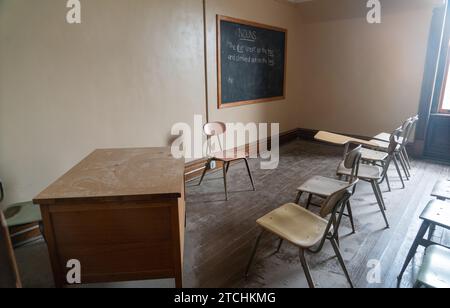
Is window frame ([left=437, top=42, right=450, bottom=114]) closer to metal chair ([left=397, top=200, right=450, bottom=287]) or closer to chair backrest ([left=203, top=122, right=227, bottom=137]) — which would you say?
metal chair ([left=397, top=200, right=450, bottom=287])

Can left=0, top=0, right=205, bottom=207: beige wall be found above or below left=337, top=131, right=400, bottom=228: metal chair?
above

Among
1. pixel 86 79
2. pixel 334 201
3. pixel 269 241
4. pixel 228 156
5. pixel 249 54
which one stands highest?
pixel 249 54

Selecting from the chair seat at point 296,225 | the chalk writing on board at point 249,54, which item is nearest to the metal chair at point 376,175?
the chair seat at point 296,225

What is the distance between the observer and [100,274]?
1558mm

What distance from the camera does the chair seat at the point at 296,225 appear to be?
1.60 m

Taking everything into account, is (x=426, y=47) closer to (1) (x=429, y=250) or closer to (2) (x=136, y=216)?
(1) (x=429, y=250)

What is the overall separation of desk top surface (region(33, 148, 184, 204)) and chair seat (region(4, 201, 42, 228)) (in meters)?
0.45

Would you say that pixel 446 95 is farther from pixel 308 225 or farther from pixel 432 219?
pixel 308 225

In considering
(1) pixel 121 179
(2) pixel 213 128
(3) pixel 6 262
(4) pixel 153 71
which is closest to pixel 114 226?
(1) pixel 121 179

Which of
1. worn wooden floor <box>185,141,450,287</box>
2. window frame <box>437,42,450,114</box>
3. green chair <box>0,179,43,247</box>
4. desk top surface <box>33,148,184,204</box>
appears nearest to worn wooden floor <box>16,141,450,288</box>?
worn wooden floor <box>185,141,450,287</box>

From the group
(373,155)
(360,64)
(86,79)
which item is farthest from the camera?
(360,64)

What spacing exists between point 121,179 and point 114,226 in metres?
0.29

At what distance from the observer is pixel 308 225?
1.74 metres

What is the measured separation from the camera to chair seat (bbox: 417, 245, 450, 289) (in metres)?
1.27
